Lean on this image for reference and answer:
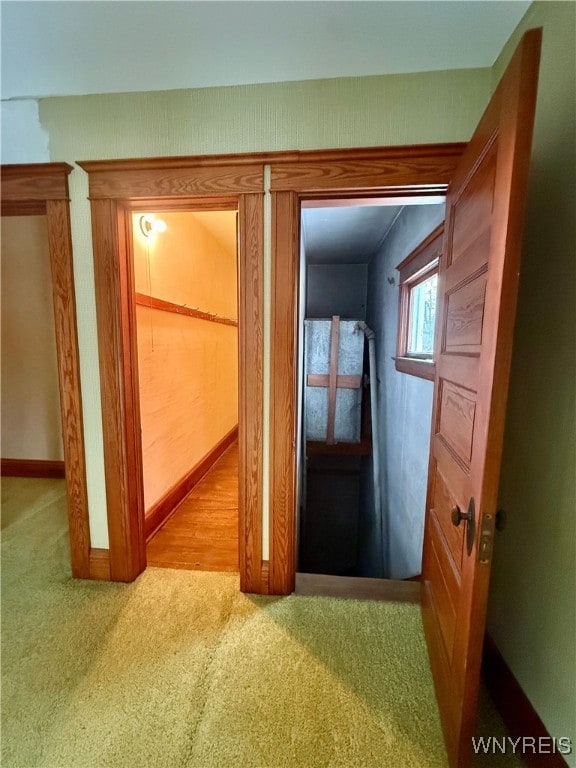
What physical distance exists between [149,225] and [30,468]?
2.42 m

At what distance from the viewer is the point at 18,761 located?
932 mm

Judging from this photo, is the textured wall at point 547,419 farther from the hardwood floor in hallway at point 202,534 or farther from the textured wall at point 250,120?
the hardwood floor in hallway at point 202,534

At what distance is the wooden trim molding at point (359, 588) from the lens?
1.52m

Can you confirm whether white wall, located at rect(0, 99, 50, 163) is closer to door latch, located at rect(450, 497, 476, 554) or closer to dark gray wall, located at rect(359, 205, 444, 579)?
dark gray wall, located at rect(359, 205, 444, 579)

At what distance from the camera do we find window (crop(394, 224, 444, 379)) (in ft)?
5.87

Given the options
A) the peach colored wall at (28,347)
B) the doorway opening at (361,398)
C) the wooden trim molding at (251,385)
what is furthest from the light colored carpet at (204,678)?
the peach colored wall at (28,347)

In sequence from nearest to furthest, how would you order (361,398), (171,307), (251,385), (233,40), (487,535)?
1. (487,535)
2. (233,40)
3. (251,385)
4. (171,307)
5. (361,398)

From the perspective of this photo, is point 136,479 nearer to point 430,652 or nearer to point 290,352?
point 290,352

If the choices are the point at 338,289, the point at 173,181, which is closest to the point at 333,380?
the point at 338,289

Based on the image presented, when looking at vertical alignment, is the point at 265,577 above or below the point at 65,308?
below

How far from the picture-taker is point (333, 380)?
144 inches

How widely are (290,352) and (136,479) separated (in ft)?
3.45

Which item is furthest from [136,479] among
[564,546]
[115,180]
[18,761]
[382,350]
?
[382,350]

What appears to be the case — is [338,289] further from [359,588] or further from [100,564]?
[100,564]
